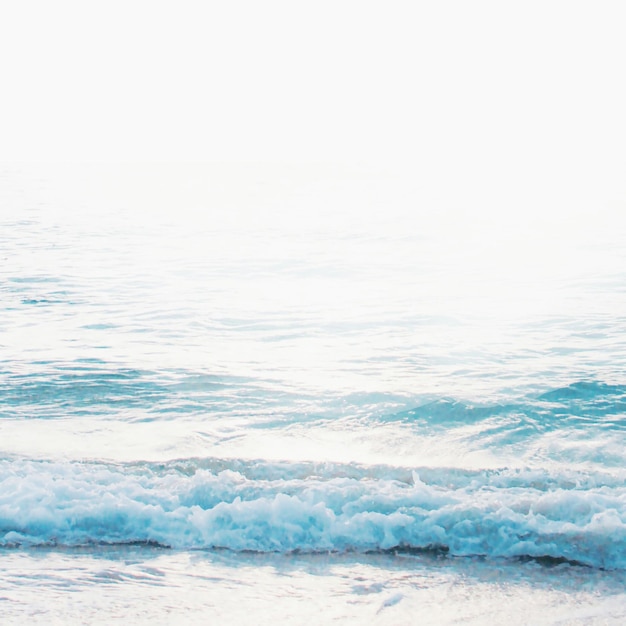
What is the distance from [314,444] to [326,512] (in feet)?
5.37

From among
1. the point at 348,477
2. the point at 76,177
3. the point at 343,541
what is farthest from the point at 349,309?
the point at 76,177

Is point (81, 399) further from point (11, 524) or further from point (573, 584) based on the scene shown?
point (573, 584)

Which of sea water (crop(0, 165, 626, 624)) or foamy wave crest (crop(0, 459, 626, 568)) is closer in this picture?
sea water (crop(0, 165, 626, 624))

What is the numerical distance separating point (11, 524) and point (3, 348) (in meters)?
5.42

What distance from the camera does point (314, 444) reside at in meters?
6.49

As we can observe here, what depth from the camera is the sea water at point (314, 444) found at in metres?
4.07

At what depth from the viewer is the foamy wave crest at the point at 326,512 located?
15.0ft

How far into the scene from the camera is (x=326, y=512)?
4.86 meters

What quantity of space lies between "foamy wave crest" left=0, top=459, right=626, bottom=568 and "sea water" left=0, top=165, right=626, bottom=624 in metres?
0.02

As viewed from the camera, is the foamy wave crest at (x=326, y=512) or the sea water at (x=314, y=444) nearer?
the sea water at (x=314, y=444)

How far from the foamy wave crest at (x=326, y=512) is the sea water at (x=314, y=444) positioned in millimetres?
16

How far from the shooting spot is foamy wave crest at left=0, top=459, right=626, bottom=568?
457 centimetres

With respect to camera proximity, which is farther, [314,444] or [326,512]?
[314,444]

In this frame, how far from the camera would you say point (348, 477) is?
5.65m
